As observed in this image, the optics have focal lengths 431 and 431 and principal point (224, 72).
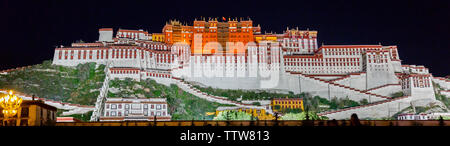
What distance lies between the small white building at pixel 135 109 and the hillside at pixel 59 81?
18.6 feet

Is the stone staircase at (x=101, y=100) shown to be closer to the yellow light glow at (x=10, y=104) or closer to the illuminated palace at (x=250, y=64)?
the illuminated palace at (x=250, y=64)

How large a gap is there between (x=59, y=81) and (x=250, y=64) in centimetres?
4051

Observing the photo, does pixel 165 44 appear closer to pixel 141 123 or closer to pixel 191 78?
pixel 191 78

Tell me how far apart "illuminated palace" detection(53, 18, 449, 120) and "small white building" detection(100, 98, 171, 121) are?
1330 centimetres

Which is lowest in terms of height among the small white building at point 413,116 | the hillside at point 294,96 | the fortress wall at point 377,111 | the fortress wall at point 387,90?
the small white building at point 413,116

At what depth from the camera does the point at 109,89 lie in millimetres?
77125

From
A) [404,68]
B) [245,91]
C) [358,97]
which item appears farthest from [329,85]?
[404,68]

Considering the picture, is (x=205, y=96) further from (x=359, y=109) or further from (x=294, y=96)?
(x=359, y=109)

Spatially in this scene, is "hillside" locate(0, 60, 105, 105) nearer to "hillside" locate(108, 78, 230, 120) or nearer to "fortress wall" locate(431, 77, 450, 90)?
"hillside" locate(108, 78, 230, 120)

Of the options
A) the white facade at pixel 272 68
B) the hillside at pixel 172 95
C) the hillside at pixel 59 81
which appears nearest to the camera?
the hillside at pixel 172 95

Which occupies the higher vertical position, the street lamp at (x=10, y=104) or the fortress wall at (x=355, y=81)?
the fortress wall at (x=355, y=81)

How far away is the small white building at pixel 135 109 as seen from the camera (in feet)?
225

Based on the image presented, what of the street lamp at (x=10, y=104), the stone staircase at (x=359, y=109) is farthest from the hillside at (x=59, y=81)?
the street lamp at (x=10, y=104)
